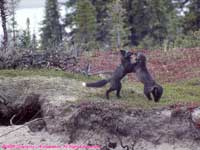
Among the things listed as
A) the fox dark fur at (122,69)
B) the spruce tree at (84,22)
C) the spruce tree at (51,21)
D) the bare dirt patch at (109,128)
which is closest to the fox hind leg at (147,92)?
the fox dark fur at (122,69)

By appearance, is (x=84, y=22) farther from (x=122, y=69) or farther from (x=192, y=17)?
(x=122, y=69)

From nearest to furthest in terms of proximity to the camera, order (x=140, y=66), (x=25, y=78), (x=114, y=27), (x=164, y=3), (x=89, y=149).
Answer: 1. (x=89, y=149)
2. (x=140, y=66)
3. (x=25, y=78)
4. (x=114, y=27)
5. (x=164, y=3)

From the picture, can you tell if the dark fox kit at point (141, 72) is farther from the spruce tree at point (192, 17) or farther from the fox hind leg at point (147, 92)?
the spruce tree at point (192, 17)

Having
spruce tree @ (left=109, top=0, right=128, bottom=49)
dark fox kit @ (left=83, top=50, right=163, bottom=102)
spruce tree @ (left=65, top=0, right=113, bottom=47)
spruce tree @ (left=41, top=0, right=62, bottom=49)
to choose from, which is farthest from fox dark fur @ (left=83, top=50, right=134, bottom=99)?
spruce tree @ (left=41, top=0, right=62, bottom=49)

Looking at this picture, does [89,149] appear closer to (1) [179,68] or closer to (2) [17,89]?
(2) [17,89]

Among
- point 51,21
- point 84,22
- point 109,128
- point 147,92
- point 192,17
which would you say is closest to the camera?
point 109,128

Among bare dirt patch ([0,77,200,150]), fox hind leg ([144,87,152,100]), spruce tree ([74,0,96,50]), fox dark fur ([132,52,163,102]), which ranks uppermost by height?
spruce tree ([74,0,96,50])

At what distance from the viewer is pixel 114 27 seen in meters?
28.8

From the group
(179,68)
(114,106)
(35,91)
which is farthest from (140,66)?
(179,68)

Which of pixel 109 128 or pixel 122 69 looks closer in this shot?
pixel 109 128

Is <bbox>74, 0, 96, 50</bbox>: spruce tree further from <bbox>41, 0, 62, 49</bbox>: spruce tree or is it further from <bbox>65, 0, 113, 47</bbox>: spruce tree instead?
<bbox>41, 0, 62, 49</bbox>: spruce tree

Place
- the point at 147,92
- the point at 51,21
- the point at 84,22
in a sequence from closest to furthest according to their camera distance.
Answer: the point at 147,92 < the point at 84,22 < the point at 51,21

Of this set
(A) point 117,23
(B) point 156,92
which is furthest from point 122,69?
(A) point 117,23

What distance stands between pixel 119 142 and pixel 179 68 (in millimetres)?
6722
